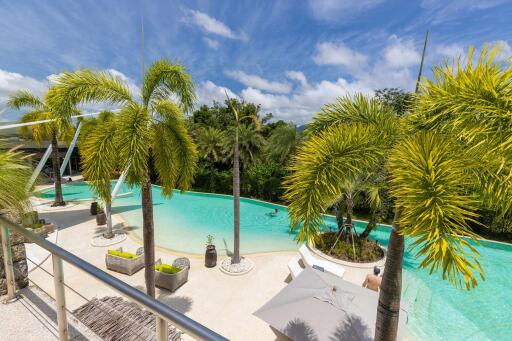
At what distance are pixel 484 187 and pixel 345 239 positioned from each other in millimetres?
11113

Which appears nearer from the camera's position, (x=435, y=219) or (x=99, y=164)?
(x=435, y=219)

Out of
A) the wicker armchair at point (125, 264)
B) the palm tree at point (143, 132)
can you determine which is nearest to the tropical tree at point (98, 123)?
the palm tree at point (143, 132)

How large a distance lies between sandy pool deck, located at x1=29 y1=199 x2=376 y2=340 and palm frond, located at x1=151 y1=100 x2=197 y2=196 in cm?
286

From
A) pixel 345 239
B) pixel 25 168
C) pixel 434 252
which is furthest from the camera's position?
pixel 345 239

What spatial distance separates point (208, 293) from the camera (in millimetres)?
8992

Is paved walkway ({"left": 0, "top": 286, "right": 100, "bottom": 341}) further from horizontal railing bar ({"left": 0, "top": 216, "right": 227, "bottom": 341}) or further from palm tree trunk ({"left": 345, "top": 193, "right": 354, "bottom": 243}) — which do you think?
palm tree trunk ({"left": 345, "top": 193, "right": 354, "bottom": 243})

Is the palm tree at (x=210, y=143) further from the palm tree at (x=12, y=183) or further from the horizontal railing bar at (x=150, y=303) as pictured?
the horizontal railing bar at (x=150, y=303)

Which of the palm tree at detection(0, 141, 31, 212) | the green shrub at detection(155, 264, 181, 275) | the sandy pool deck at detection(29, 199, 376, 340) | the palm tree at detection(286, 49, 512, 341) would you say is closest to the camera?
the palm tree at detection(286, 49, 512, 341)

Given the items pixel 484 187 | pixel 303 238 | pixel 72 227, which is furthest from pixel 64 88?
pixel 72 227

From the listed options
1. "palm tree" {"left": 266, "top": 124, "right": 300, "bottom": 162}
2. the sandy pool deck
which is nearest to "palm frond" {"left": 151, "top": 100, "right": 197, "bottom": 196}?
Result: the sandy pool deck

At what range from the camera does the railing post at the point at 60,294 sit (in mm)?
2396

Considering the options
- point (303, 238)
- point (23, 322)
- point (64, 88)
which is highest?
point (64, 88)

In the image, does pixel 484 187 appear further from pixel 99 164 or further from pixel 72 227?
pixel 72 227

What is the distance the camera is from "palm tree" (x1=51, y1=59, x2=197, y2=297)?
5.60m
